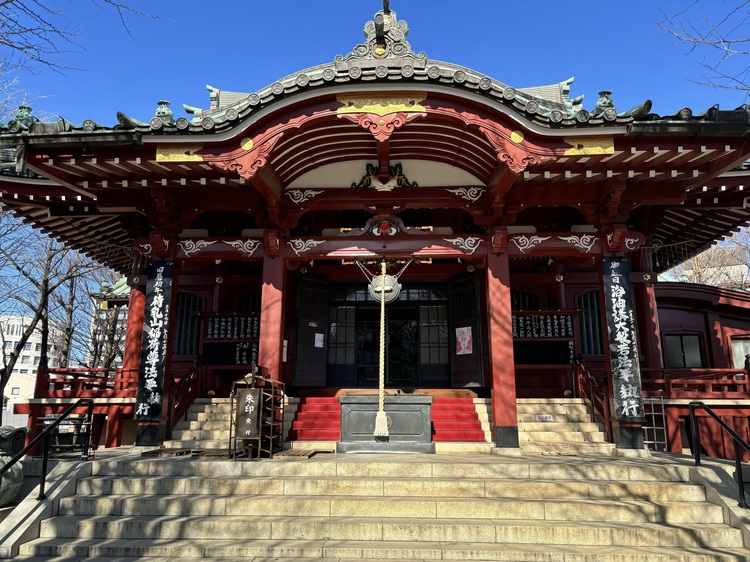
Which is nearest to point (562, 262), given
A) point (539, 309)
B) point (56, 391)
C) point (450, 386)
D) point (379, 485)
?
point (539, 309)

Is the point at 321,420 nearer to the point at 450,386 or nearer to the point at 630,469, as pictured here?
the point at 450,386

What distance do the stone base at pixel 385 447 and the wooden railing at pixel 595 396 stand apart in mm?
3382

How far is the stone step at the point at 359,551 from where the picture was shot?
17.3 ft

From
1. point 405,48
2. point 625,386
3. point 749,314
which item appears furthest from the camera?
point 749,314

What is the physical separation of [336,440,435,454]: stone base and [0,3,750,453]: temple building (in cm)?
62

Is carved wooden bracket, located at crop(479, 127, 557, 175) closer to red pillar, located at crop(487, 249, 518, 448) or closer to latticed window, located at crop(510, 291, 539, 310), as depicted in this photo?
red pillar, located at crop(487, 249, 518, 448)

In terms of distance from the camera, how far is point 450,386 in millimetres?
12750

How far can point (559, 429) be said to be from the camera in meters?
9.94

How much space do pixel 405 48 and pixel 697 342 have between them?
1176 centimetres

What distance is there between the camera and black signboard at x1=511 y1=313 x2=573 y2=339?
1252 cm

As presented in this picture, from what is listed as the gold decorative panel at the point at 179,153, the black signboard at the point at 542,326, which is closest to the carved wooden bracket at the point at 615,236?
the black signboard at the point at 542,326

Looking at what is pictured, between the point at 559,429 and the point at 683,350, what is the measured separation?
663 cm

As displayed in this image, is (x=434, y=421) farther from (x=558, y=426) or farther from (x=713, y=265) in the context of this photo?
(x=713, y=265)

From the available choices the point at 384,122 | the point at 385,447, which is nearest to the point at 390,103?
the point at 384,122
